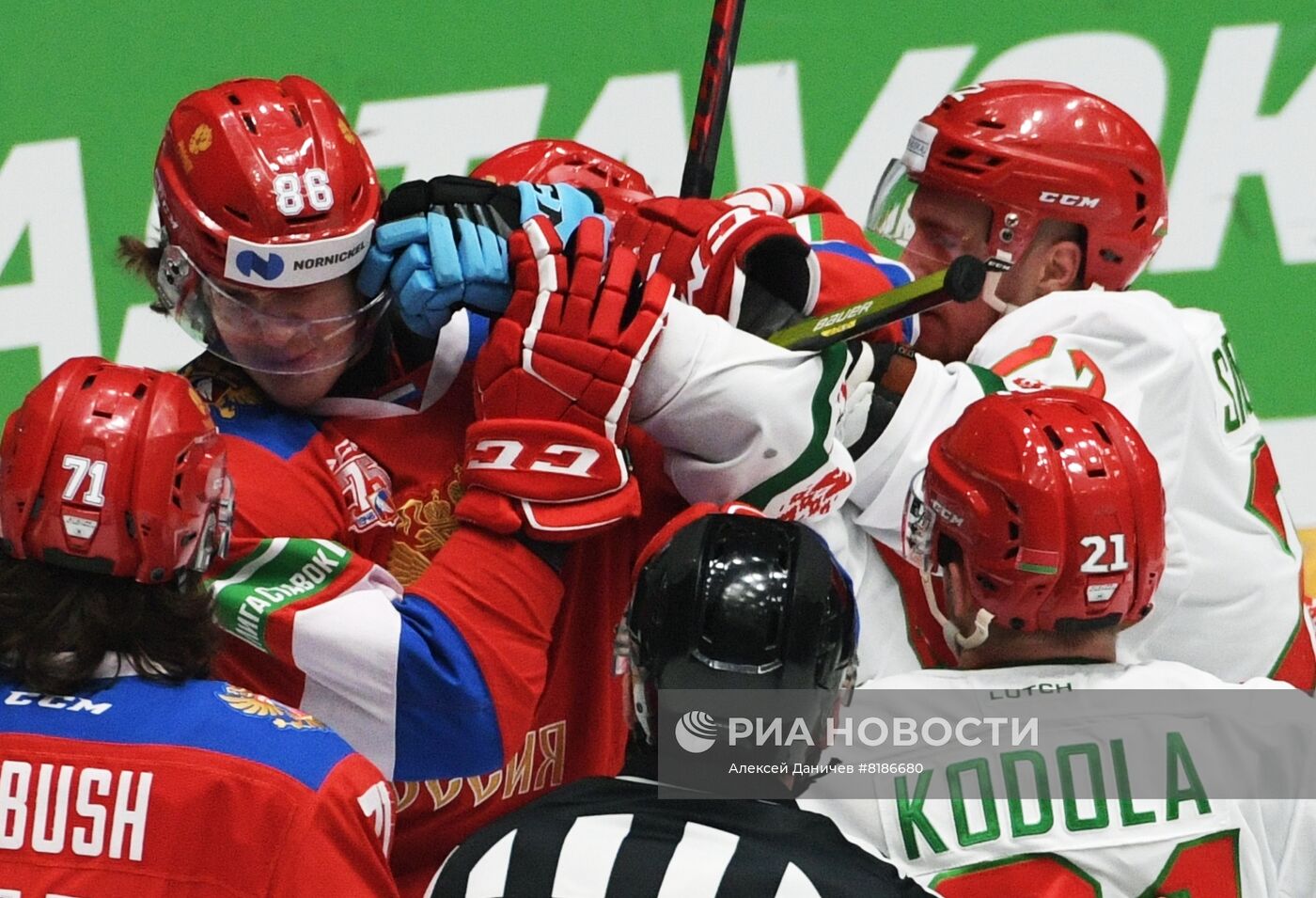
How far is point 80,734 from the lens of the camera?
1.82m

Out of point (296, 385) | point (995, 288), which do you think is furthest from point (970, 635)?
point (995, 288)

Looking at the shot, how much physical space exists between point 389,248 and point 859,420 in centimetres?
73

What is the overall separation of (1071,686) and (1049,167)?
131 cm

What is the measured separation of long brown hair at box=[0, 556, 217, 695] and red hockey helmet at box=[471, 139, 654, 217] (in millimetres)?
1233

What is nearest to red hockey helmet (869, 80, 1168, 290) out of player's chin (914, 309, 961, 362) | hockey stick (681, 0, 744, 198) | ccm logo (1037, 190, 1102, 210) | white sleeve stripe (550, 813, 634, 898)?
ccm logo (1037, 190, 1102, 210)

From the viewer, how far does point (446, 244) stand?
2193mm

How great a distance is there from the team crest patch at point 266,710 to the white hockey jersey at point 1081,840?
1.90 ft

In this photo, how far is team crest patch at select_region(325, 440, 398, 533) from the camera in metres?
2.33

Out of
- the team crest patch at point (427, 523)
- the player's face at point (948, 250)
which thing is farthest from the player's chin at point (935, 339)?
the team crest patch at point (427, 523)

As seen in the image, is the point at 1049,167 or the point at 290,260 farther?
the point at 1049,167

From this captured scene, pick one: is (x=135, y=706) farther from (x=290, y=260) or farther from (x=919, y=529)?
(x=919, y=529)

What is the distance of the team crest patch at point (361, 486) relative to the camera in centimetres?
233

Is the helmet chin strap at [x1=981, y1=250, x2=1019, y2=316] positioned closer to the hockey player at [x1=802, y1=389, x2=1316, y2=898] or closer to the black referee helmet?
the hockey player at [x1=802, y1=389, x2=1316, y2=898]

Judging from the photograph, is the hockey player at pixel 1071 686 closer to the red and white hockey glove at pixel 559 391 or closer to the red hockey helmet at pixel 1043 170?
the red and white hockey glove at pixel 559 391
